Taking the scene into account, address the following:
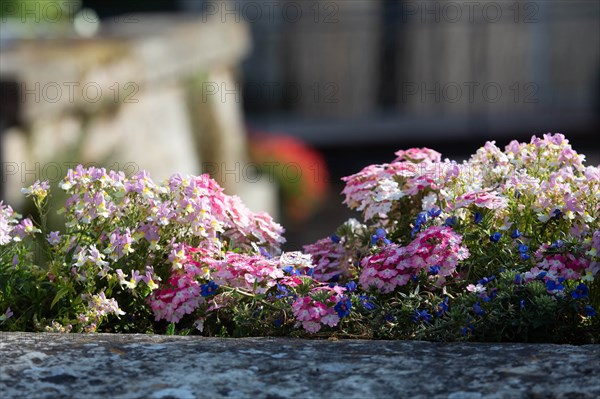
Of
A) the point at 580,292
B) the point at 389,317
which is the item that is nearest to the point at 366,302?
the point at 389,317

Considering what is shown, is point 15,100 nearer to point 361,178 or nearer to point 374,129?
point 361,178

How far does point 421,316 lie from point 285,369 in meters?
0.48

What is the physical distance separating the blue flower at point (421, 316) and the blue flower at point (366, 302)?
0.11 meters

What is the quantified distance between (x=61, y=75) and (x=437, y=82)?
7894mm

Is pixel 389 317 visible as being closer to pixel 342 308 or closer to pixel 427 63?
pixel 342 308

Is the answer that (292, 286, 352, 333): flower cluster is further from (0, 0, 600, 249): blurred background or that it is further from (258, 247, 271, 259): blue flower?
(0, 0, 600, 249): blurred background

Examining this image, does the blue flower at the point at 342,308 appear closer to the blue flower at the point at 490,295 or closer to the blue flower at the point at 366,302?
the blue flower at the point at 366,302

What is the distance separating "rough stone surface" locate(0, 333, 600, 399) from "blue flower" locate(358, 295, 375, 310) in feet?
0.79

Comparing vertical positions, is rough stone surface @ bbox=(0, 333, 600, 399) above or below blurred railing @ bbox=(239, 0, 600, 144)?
below

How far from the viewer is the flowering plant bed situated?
2498 mm

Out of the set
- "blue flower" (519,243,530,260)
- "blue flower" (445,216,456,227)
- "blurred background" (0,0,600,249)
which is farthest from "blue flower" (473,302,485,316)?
"blurred background" (0,0,600,249)

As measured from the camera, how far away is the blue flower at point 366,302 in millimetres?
2543

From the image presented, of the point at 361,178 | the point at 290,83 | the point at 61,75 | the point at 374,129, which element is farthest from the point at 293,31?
the point at 361,178

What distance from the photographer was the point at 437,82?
528 inches
